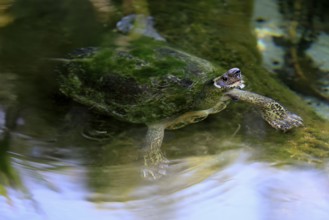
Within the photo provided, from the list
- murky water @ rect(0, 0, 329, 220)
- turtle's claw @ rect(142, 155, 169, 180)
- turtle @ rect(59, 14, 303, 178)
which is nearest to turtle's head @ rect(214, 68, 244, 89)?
turtle @ rect(59, 14, 303, 178)

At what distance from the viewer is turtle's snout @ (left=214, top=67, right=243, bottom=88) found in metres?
2.55

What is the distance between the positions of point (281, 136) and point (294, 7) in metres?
1.98

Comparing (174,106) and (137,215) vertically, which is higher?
(174,106)

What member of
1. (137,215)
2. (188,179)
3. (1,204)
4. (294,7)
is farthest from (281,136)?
(294,7)

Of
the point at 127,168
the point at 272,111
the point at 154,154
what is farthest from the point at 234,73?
the point at 127,168

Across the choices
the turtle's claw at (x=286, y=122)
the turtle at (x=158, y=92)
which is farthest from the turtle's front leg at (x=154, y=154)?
the turtle's claw at (x=286, y=122)

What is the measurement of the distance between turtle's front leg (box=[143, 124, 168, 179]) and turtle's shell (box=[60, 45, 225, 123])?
2.7 inches

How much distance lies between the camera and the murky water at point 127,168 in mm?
2240

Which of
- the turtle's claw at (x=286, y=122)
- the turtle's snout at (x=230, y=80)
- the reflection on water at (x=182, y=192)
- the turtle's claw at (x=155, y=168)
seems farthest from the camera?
the turtle's claw at (x=286, y=122)

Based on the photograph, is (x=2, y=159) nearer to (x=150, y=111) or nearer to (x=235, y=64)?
(x=150, y=111)

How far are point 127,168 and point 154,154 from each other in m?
0.18

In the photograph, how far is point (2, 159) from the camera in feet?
8.14

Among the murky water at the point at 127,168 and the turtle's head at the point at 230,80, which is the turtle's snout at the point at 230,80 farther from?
the murky water at the point at 127,168

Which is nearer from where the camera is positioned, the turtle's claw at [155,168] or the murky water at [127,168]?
the murky water at [127,168]
